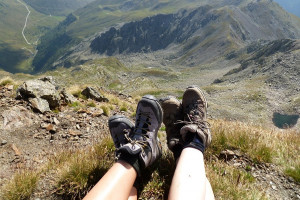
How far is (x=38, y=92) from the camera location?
8961 mm

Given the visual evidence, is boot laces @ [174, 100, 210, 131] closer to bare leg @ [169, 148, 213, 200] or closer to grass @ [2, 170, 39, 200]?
bare leg @ [169, 148, 213, 200]

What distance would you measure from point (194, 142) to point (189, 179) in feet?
3.15

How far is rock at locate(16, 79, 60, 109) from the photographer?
8.64 meters

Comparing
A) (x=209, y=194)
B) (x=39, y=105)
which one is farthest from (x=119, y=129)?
(x=39, y=105)

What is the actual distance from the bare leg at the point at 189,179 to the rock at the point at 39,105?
670 cm

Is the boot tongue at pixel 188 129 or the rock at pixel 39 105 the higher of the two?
the boot tongue at pixel 188 129

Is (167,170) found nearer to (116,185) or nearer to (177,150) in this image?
(177,150)

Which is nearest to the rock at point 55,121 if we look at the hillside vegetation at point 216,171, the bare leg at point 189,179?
the hillside vegetation at point 216,171

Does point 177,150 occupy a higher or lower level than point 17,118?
higher

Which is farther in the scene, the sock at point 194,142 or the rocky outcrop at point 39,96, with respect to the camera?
the rocky outcrop at point 39,96

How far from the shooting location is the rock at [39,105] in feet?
26.5

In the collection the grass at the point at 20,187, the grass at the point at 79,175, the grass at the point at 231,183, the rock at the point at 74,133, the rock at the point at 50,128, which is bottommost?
the rock at the point at 74,133

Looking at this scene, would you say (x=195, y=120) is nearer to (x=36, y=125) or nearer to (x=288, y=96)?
(x=36, y=125)

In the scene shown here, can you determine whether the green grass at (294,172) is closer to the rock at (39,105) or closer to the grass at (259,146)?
the grass at (259,146)
